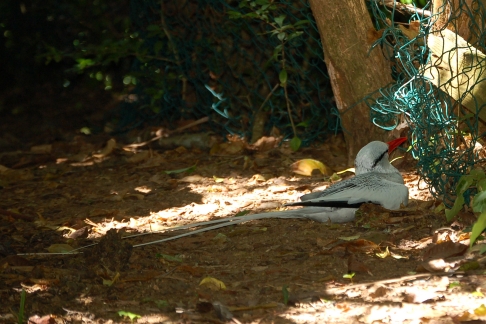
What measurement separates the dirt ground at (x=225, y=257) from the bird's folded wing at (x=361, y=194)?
0.08 meters

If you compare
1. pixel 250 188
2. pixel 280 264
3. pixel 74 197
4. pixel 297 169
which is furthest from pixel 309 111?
pixel 280 264

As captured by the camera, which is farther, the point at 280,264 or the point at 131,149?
the point at 131,149

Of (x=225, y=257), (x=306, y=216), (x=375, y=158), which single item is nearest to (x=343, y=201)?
(x=306, y=216)

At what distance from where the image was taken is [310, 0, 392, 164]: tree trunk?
16.7 feet

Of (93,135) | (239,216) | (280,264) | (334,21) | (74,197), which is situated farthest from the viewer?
(93,135)

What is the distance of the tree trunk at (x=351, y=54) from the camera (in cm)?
510

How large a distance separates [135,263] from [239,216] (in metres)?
0.94

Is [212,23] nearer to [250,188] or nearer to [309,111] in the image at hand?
[309,111]

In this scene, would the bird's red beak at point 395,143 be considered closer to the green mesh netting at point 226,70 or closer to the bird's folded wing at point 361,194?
the bird's folded wing at point 361,194

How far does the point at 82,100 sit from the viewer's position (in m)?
9.06

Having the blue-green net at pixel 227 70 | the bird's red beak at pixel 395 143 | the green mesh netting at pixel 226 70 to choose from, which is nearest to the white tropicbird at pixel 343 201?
the bird's red beak at pixel 395 143

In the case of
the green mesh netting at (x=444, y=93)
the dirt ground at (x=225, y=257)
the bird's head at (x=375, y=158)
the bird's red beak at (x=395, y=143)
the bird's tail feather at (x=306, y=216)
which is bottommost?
the dirt ground at (x=225, y=257)

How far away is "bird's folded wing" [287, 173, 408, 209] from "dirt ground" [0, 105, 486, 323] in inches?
3.1

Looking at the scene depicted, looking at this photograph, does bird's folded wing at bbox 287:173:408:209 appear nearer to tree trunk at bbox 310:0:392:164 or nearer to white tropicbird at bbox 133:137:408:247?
white tropicbird at bbox 133:137:408:247
